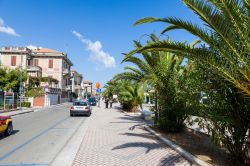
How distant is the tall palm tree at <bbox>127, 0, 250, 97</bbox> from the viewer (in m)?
6.15

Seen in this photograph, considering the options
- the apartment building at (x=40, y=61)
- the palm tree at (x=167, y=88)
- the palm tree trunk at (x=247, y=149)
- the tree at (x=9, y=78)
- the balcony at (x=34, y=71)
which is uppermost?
the apartment building at (x=40, y=61)

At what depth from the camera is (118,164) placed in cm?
749

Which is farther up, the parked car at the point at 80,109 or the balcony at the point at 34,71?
the balcony at the point at 34,71

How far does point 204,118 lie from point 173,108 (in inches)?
170

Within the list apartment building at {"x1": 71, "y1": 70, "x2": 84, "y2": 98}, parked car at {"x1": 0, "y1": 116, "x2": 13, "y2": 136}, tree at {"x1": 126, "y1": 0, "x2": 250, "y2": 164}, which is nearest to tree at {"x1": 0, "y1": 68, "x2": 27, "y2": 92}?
parked car at {"x1": 0, "y1": 116, "x2": 13, "y2": 136}

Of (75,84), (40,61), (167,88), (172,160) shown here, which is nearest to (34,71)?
(40,61)

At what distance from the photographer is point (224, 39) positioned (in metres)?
6.32

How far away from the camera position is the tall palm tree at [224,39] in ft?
20.2

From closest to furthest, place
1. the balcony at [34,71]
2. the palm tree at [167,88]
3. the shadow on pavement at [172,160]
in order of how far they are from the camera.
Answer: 1. the shadow on pavement at [172,160]
2. the palm tree at [167,88]
3. the balcony at [34,71]

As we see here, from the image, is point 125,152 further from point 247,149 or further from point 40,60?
point 40,60

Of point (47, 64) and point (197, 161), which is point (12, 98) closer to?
point (197, 161)

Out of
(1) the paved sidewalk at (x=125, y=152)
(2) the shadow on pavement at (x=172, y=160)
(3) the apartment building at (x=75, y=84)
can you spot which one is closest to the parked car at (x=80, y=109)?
(1) the paved sidewalk at (x=125, y=152)

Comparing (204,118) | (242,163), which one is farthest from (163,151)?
(242,163)

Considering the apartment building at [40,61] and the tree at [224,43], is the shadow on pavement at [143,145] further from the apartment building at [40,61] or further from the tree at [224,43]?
the apartment building at [40,61]
